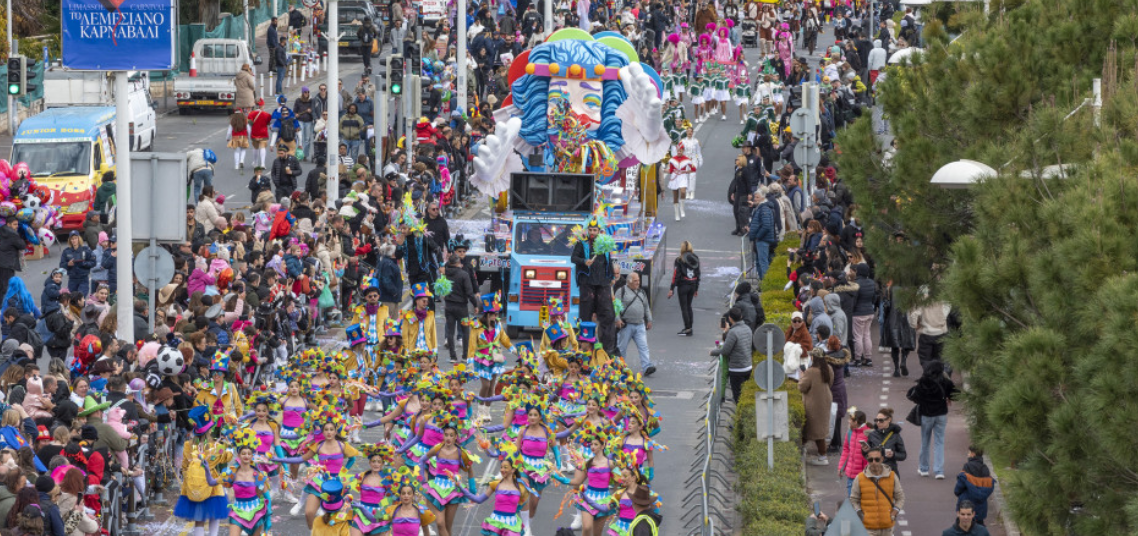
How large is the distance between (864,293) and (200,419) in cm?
989

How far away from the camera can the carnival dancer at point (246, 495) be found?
60.5 feet

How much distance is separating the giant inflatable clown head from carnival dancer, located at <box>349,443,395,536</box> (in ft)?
40.0

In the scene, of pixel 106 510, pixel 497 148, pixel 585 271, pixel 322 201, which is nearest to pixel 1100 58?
pixel 585 271

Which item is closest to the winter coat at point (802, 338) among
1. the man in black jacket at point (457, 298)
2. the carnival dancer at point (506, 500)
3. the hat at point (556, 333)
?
the hat at point (556, 333)

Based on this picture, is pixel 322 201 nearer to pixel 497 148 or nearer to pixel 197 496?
pixel 497 148

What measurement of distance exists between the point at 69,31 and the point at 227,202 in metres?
15.0

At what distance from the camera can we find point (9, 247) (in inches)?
1062

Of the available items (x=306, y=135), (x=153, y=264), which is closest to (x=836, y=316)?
(x=153, y=264)

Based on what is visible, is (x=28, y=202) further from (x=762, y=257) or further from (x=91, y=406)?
(x=91, y=406)

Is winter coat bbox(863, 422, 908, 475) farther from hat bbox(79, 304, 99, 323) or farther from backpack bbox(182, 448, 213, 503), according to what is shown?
hat bbox(79, 304, 99, 323)

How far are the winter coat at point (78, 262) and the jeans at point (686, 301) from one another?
8312 mm

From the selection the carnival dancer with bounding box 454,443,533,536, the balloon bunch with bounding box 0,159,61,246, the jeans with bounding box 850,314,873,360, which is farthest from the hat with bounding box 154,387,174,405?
the jeans with bounding box 850,314,873,360

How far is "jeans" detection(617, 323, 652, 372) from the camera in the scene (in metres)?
25.7

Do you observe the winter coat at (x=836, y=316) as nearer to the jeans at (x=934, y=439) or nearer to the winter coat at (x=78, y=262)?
the jeans at (x=934, y=439)
